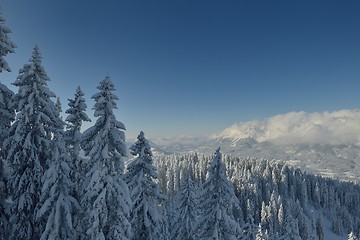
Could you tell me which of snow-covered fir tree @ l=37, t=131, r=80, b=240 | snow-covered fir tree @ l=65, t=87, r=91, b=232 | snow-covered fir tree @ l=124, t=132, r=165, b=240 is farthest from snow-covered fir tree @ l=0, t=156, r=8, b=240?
snow-covered fir tree @ l=124, t=132, r=165, b=240

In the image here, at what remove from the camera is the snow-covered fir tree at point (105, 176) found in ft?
67.6

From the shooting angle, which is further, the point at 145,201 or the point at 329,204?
the point at 329,204

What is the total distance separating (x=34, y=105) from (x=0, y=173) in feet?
18.9

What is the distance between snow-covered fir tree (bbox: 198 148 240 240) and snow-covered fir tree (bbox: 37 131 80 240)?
33.6 ft

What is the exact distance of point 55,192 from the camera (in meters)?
21.9

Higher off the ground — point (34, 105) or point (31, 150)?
point (34, 105)

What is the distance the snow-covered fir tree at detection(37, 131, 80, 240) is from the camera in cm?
2103

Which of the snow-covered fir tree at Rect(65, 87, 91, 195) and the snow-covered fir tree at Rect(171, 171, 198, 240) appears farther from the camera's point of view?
the snow-covered fir tree at Rect(171, 171, 198, 240)

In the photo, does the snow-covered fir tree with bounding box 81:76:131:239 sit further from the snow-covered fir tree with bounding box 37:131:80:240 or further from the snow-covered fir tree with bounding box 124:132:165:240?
the snow-covered fir tree with bounding box 124:132:165:240

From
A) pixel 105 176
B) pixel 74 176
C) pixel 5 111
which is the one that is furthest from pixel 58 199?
pixel 5 111

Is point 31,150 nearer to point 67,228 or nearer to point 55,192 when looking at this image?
point 55,192

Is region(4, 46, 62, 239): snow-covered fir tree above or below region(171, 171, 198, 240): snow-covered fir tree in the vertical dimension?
above

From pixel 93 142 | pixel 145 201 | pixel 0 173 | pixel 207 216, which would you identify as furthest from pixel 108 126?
pixel 207 216

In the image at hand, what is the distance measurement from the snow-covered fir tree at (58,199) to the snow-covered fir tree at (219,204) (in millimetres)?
10256
